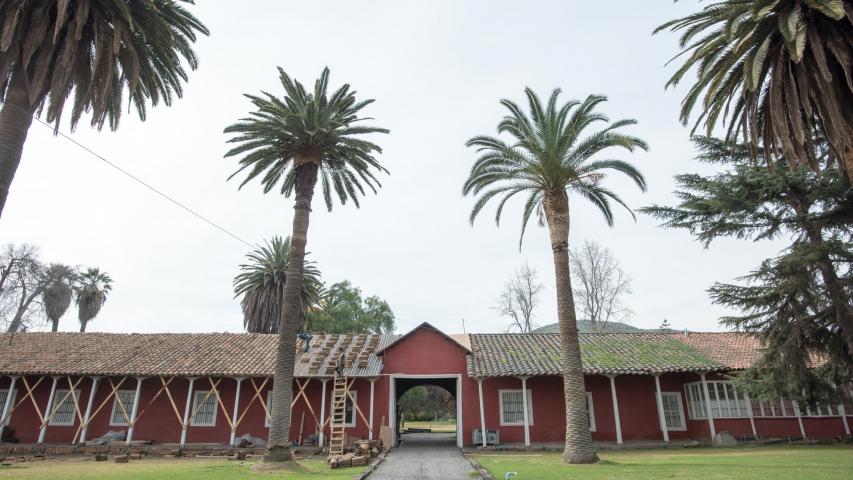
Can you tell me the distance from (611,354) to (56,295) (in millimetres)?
42604

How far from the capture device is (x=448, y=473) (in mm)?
14539

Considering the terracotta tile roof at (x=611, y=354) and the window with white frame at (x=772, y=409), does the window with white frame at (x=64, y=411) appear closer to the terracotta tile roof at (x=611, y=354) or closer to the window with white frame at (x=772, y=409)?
the terracotta tile roof at (x=611, y=354)

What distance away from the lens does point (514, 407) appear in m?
25.6

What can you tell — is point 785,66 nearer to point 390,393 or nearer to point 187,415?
point 390,393

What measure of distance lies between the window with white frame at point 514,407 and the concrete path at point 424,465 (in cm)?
364

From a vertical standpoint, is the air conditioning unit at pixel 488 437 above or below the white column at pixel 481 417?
below

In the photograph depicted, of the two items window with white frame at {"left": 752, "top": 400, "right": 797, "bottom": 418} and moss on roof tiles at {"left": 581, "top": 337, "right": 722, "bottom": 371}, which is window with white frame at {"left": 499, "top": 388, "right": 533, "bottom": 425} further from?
window with white frame at {"left": 752, "top": 400, "right": 797, "bottom": 418}

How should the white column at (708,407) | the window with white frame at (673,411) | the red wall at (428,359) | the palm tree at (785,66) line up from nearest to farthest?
1. the palm tree at (785,66)
2. the white column at (708,407)
3. the window with white frame at (673,411)
4. the red wall at (428,359)

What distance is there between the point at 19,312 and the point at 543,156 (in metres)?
43.1

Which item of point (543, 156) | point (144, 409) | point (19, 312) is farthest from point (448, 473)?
point (19, 312)

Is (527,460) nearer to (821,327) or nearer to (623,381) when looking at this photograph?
(623,381)

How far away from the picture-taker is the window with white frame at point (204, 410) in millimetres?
25900

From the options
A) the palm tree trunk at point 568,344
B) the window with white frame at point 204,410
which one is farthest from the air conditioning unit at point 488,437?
the window with white frame at point 204,410

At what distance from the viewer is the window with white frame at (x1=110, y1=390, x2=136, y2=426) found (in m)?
26.0
